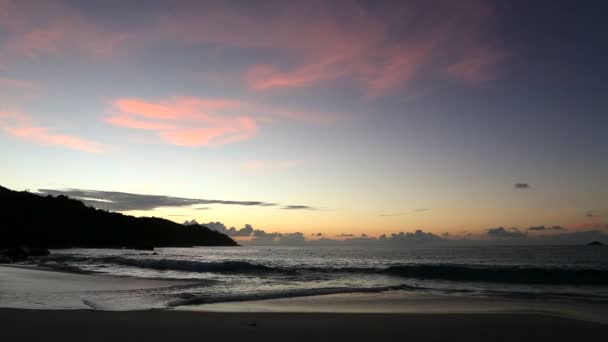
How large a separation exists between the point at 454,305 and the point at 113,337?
1127 centimetres

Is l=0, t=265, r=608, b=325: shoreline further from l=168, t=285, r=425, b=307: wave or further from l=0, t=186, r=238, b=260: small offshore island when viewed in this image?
l=0, t=186, r=238, b=260: small offshore island

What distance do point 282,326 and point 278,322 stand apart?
0.47 meters

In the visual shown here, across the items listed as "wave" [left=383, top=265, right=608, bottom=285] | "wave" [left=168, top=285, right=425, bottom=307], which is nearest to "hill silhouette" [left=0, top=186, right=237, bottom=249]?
"wave" [left=383, top=265, right=608, bottom=285]

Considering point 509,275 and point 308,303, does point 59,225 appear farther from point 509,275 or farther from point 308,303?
point 308,303

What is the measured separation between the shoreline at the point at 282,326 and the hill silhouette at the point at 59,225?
101063 mm

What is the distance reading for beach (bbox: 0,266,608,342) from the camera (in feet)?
27.5

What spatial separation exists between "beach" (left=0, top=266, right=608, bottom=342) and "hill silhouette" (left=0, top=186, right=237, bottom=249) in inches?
3931

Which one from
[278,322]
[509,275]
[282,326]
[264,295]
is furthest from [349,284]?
[509,275]

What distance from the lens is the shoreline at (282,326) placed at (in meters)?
8.27

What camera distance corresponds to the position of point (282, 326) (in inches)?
373

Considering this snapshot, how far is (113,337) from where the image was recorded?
Answer: 798cm

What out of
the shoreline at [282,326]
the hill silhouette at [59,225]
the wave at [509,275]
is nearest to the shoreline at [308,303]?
the shoreline at [282,326]

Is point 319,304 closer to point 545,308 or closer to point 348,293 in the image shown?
point 348,293

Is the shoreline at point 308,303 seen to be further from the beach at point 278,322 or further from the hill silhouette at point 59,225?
the hill silhouette at point 59,225
